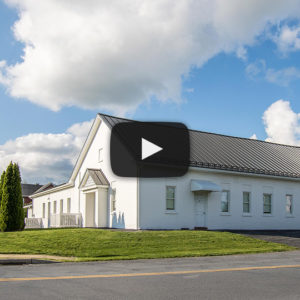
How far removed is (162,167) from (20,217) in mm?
8234

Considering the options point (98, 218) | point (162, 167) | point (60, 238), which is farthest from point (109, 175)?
point (60, 238)

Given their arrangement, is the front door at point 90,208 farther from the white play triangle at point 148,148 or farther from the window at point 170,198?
the window at point 170,198

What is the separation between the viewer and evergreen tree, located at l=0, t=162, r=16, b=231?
22.0 metres

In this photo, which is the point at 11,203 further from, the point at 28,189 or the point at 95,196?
the point at 28,189

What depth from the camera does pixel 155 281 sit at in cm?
849

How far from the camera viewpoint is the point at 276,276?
9.52 metres

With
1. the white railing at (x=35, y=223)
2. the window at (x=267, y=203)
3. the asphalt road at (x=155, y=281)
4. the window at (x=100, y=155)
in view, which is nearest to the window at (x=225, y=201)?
the window at (x=267, y=203)

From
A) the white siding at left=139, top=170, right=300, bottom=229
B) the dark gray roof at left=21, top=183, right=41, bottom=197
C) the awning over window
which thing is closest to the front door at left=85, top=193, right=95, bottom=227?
the white siding at left=139, top=170, right=300, bottom=229

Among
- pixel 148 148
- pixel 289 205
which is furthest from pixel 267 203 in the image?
pixel 148 148

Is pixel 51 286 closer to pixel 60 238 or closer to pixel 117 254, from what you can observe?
pixel 117 254

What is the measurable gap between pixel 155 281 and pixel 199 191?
16.1 meters

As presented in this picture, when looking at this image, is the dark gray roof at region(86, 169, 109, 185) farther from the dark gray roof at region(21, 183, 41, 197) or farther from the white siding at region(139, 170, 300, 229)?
the dark gray roof at region(21, 183, 41, 197)
